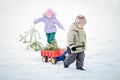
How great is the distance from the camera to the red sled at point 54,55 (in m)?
1.75

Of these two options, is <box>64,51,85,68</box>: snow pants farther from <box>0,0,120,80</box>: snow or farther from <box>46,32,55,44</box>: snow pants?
<box>46,32,55,44</box>: snow pants

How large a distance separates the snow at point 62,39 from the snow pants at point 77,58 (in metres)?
0.03

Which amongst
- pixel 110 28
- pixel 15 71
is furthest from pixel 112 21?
pixel 15 71

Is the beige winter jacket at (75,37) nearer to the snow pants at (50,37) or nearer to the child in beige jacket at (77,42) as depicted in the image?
the child in beige jacket at (77,42)

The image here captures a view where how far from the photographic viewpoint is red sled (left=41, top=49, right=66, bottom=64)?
1.75 meters

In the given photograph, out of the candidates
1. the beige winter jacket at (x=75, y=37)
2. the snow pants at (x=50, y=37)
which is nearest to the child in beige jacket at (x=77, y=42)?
the beige winter jacket at (x=75, y=37)

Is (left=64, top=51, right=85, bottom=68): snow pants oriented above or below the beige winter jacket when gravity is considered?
below

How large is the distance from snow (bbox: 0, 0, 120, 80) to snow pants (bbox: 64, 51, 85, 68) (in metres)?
0.03

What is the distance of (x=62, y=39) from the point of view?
1.75 m

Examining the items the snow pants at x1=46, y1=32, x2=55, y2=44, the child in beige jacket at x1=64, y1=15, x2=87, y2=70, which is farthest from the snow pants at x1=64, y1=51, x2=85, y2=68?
the snow pants at x1=46, y1=32, x2=55, y2=44

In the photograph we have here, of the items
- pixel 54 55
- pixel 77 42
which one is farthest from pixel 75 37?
pixel 54 55

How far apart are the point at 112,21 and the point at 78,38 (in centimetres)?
32

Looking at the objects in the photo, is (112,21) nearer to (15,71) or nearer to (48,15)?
(48,15)

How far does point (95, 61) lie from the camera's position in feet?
5.81
